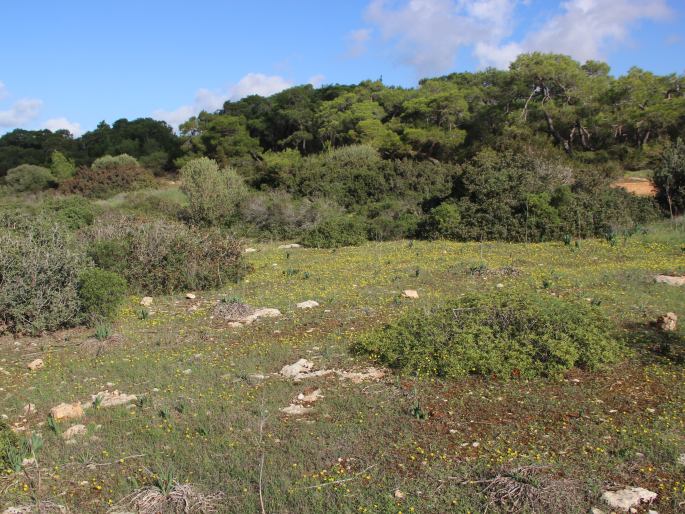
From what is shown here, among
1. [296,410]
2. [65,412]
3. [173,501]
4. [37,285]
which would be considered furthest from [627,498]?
[37,285]

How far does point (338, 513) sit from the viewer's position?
3979 mm

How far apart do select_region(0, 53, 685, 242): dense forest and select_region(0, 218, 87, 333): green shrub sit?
30.1ft

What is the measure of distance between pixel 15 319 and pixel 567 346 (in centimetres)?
762

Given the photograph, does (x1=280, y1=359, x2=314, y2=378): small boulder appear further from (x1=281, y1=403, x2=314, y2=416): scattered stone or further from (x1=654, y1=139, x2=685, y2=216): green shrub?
(x1=654, y1=139, x2=685, y2=216): green shrub

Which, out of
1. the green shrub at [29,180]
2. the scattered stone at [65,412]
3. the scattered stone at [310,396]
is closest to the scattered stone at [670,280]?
the scattered stone at [310,396]

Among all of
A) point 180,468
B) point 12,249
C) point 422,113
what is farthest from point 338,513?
point 422,113

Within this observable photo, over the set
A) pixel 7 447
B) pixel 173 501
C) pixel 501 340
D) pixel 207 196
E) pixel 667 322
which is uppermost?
pixel 207 196

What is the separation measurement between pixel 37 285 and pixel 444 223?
11.2 meters

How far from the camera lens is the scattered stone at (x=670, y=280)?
10.0 meters

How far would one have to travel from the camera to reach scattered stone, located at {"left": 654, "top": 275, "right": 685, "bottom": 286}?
32.9 ft

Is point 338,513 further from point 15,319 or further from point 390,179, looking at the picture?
point 390,179

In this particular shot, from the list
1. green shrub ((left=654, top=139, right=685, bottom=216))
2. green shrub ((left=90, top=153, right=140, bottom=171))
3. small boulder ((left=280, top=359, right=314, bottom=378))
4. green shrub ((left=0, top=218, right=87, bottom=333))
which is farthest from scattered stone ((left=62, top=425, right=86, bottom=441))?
green shrub ((left=90, top=153, right=140, bottom=171))

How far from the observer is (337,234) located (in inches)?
688

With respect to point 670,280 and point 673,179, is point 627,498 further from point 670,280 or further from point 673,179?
point 673,179
